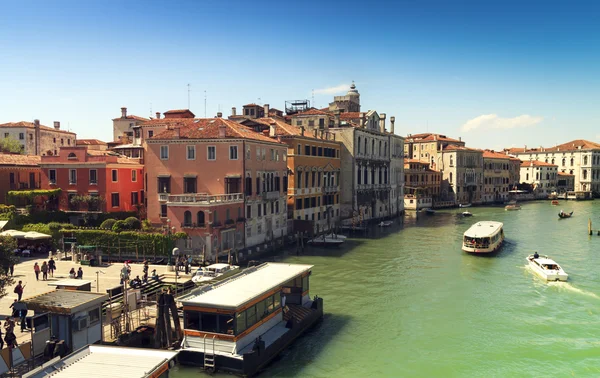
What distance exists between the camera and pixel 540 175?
10912cm

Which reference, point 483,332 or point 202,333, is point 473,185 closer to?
point 483,332

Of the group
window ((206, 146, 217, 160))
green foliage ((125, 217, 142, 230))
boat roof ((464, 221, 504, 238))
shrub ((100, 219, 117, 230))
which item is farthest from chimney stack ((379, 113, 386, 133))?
shrub ((100, 219, 117, 230))

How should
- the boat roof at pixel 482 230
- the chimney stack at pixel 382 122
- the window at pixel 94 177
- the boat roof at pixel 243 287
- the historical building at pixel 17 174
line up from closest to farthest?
the boat roof at pixel 243 287 < the window at pixel 94 177 < the boat roof at pixel 482 230 < the historical building at pixel 17 174 < the chimney stack at pixel 382 122

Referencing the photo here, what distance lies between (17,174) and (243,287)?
2954 centimetres

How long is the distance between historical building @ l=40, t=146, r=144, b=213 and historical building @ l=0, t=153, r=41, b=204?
272 cm

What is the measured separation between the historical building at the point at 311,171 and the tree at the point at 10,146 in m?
26.8

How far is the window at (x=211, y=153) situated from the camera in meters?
36.4

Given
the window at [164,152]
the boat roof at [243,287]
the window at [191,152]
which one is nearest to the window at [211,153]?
the window at [191,152]

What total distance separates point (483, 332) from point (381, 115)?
149 ft

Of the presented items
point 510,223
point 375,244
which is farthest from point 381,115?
point 375,244

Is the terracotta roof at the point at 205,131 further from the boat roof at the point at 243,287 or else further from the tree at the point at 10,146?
the tree at the point at 10,146

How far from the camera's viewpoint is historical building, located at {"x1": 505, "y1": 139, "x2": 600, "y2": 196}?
368 feet

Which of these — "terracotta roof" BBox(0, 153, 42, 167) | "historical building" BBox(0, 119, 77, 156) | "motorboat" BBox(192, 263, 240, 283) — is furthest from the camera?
"historical building" BBox(0, 119, 77, 156)

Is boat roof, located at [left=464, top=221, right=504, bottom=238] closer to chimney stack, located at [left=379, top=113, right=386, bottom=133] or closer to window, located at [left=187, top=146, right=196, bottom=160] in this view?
window, located at [left=187, top=146, right=196, bottom=160]
